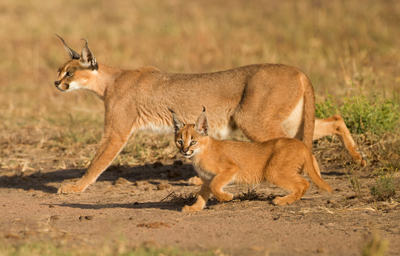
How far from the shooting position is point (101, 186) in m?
6.52

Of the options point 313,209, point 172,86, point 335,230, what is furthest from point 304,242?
Answer: point 172,86

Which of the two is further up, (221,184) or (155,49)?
(155,49)

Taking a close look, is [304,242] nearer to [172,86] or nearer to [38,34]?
[172,86]

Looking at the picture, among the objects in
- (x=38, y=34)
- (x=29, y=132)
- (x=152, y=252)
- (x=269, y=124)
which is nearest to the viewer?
(x=152, y=252)

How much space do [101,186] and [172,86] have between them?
1516mm

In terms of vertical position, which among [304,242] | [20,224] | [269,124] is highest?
[269,124]

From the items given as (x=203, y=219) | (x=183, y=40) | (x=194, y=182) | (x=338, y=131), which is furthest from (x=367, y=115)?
(x=183, y=40)

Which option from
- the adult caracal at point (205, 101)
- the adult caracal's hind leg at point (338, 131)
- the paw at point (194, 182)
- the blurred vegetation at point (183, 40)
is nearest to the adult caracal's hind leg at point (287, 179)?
the adult caracal at point (205, 101)

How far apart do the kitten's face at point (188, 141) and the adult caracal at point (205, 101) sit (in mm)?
1180

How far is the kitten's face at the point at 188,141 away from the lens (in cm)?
492

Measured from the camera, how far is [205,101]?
6336 millimetres

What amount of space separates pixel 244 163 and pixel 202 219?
0.71 meters

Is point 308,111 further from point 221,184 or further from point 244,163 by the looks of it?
point 221,184

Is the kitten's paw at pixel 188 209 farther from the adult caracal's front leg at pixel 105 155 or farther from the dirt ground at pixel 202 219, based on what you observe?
the adult caracal's front leg at pixel 105 155
